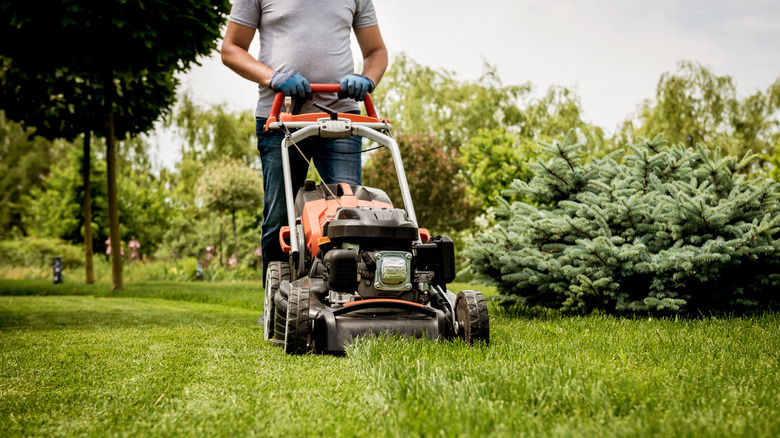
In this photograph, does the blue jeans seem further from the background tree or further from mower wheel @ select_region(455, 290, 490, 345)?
the background tree

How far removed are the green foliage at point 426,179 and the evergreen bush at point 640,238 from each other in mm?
9765

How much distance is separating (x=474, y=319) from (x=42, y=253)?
16.7 m

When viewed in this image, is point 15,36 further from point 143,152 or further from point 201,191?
point 143,152

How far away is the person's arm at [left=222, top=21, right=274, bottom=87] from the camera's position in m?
3.31

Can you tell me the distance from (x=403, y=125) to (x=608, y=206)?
52.8 feet

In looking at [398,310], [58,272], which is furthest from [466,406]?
[58,272]

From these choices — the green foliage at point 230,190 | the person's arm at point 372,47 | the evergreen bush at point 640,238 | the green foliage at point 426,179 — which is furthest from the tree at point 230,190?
the person's arm at point 372,47

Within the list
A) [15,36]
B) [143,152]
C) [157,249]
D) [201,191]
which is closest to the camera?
[15,36]

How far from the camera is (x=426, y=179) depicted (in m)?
14.0

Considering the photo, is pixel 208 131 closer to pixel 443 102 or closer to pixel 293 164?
pixel 443 102

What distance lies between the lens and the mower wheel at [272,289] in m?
2.98

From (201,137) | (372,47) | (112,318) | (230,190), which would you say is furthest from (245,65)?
(201,137)

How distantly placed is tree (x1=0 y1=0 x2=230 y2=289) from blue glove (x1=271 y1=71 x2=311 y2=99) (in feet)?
12.7

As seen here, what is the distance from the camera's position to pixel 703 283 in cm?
376
